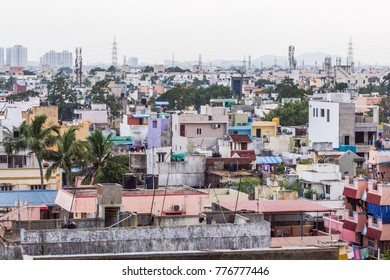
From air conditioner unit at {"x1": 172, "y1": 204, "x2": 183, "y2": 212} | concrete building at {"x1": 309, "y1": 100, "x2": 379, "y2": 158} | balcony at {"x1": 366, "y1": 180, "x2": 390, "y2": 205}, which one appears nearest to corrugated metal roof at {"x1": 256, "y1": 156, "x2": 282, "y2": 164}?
concrete building at {"x1": 309, "y1": 100, "x2": 379, "y2": 158}

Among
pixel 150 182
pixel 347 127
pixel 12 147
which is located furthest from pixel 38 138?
pixel 347 127

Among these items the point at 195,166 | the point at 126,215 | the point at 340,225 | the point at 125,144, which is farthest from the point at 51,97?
the point at 126,215

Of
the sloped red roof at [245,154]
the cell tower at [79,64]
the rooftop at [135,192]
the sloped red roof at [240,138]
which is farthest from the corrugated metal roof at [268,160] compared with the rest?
the cell tower at [79,64]

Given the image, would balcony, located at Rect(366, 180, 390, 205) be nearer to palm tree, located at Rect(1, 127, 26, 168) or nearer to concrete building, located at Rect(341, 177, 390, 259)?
concrete building, located at Rect(341, 177, 390, 259)

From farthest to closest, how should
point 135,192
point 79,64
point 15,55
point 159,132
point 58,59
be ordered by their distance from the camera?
point 58,59 < point 15,55 < point 79,64 < point 159,132 < point 135,192

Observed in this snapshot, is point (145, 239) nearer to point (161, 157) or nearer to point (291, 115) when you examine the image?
point (161, 157)

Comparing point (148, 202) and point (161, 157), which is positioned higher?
point (148, 202)
